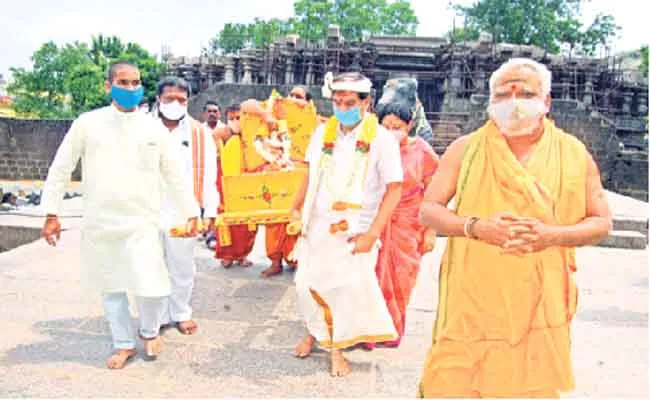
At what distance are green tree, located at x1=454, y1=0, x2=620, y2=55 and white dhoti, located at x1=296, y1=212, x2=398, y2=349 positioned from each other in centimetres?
4295

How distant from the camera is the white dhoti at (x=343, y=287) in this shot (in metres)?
3.80

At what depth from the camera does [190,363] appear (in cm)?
398

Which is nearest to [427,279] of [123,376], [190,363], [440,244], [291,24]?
[440,244]

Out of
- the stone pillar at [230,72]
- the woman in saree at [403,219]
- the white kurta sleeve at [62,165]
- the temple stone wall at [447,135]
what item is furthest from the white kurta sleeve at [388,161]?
the stone pillar at [230,72]

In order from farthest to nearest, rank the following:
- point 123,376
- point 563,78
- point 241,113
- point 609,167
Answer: point 563,78
point 609,167
point 241,113
point 123,376

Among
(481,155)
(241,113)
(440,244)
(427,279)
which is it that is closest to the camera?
(481,155)

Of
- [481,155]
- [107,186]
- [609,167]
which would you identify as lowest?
[609,167]

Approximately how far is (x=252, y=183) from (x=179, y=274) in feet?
3.59

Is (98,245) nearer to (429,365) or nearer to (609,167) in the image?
(429,365)

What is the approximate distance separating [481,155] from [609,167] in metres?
20.2

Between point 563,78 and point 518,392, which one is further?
point 563,78

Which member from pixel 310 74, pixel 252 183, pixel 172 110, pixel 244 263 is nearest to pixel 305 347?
pixel 252 183

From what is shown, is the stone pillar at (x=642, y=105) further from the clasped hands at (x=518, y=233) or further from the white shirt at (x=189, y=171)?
the clasped hands at (x=518, y=233)

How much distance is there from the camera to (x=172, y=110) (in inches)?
176
